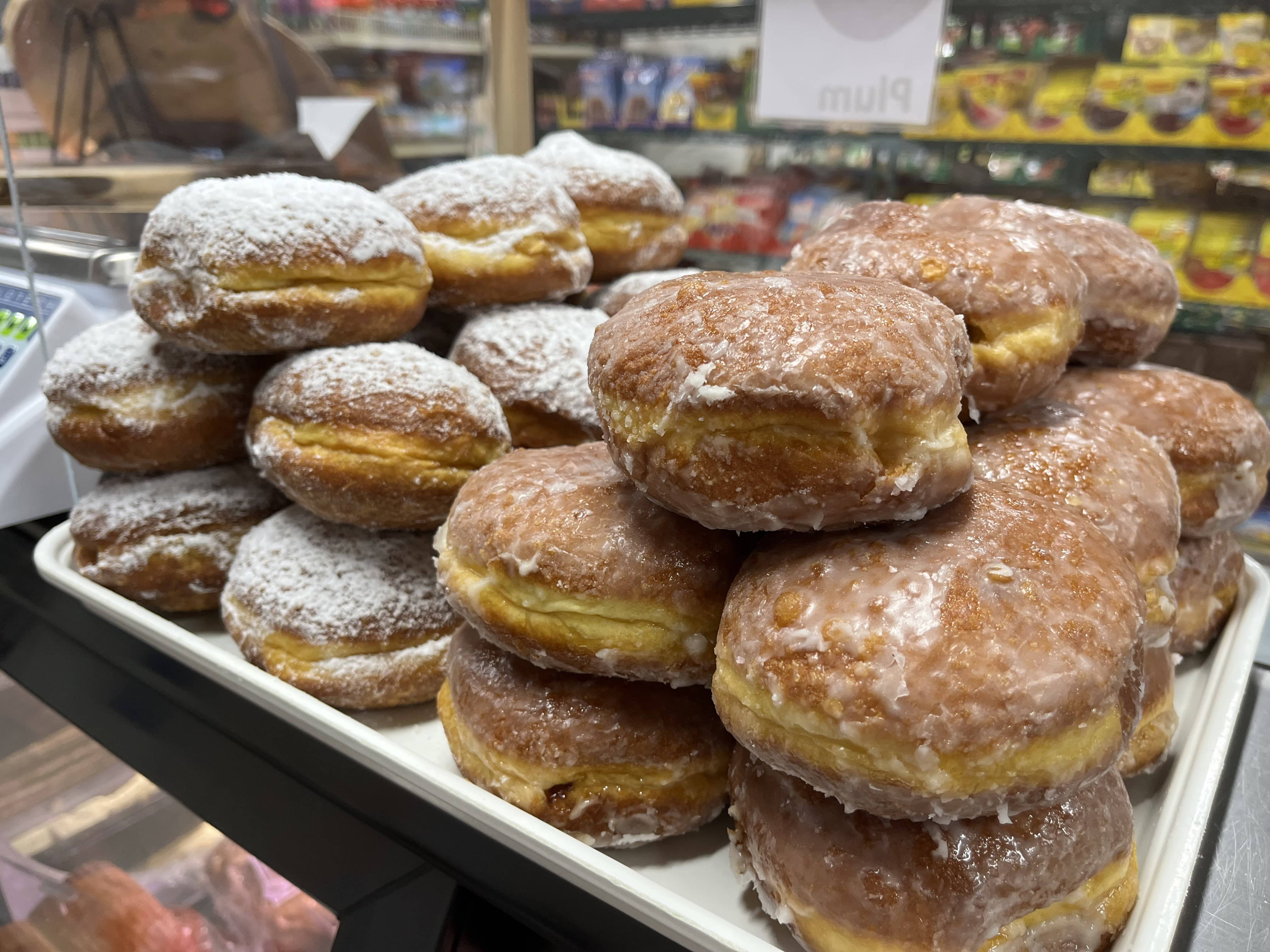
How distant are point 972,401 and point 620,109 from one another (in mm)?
3060

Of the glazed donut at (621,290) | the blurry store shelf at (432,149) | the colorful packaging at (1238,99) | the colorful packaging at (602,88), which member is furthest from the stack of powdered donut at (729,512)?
the colorful packaging at (602,88)

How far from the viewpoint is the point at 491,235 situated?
1.48 meters

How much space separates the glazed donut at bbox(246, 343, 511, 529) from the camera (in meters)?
1.19

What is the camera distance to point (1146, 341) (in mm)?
1184

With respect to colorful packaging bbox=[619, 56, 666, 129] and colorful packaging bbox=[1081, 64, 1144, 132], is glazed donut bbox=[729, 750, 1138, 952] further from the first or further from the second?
colorful packaging bbox=[619, 56, 666, 129]

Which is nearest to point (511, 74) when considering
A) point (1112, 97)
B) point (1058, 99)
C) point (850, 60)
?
point (850, 60)

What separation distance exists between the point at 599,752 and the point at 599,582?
210mm

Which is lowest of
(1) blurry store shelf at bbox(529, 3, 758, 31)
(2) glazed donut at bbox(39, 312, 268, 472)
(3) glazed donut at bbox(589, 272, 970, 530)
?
(2) glazed donut at bbox(39, 312, 268, 472)

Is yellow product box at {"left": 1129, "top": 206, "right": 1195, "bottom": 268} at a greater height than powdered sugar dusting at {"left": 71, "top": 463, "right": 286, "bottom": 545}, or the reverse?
yellow product box at {"left": 1129, "top": 206, "right": 1195, "bottom": 268}

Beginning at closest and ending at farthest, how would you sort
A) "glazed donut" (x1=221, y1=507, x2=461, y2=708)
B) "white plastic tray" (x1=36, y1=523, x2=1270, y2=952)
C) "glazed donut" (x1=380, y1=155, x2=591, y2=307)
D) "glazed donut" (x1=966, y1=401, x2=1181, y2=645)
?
"white plastic tray" (x1=36, y1=523, x2=1270, y2=952)
"glazed donut" (x1=966, y1=401, x2=1181, y2=645)
"glazed donut" (x1=221, y1=507, x2=461, y2=708)
"glazed donut" (x1=380, y1=155, x2=591, y2=307)

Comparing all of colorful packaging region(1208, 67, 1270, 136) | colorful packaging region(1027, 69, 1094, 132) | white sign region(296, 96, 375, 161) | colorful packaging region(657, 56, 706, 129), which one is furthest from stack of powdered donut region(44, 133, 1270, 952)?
colorful packaging region(657, 56, 706, 129)

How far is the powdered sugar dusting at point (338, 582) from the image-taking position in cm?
121

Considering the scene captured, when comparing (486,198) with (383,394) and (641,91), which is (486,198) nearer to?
(383,394)

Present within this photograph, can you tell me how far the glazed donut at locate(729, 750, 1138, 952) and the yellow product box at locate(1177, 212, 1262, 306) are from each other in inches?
97.7
